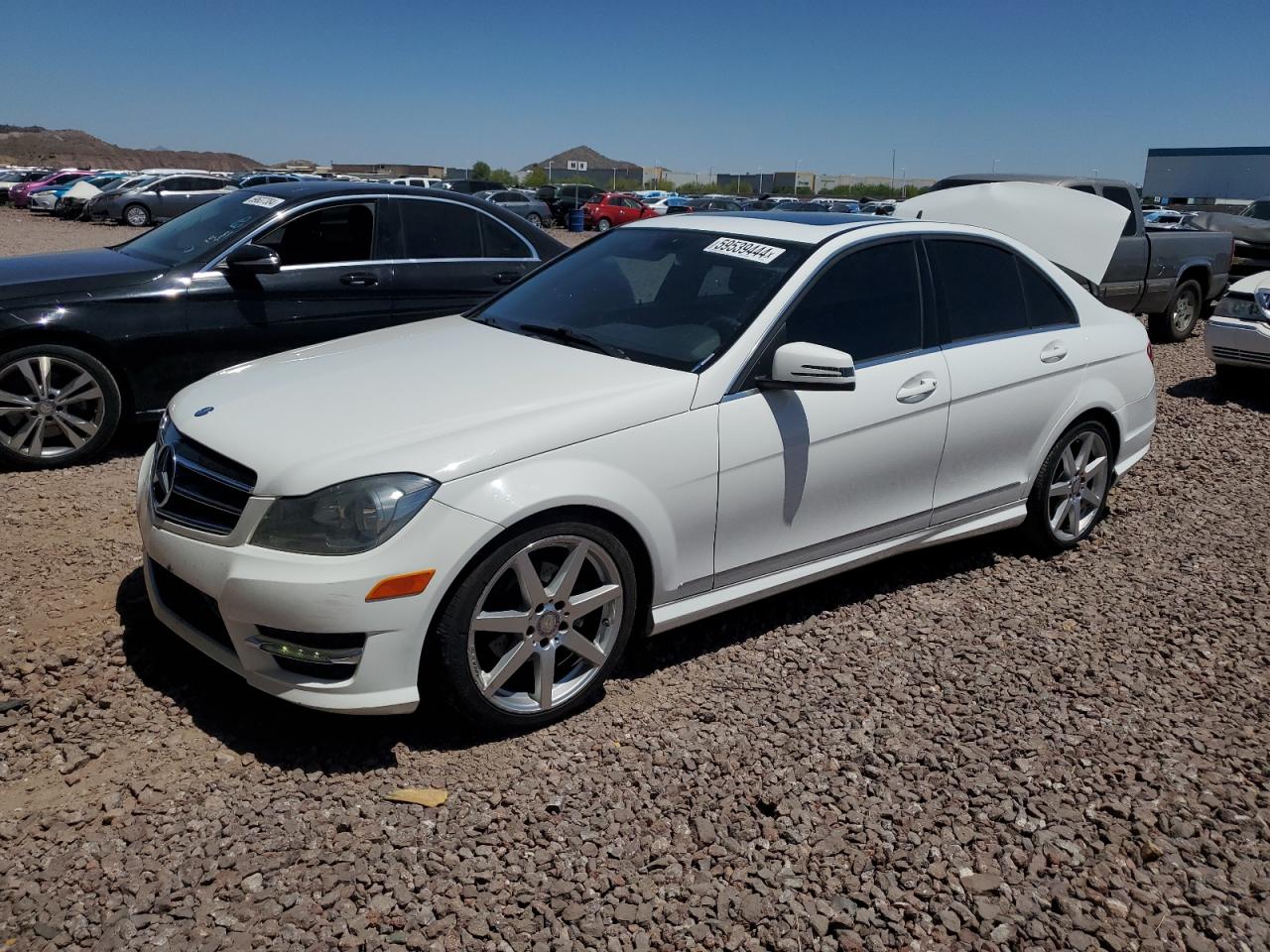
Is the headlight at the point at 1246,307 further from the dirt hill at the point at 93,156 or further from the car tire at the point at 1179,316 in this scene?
the dirt hill at the point at 93,156

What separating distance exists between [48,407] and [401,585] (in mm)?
3911

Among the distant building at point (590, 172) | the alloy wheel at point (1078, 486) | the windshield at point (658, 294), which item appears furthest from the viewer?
the distant building at point (590, 172)

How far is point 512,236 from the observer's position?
24.0 feet

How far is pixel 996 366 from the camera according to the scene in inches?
179

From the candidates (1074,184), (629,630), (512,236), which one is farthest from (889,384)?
(1074,184)

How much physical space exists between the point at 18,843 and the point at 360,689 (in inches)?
38.8

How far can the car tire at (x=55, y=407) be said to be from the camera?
5.70 m

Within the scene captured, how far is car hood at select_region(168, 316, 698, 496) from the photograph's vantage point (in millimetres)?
3113

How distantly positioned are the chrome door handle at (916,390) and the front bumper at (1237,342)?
19.2 ft

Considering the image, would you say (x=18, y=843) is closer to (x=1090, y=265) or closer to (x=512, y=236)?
(x=512, y=236)

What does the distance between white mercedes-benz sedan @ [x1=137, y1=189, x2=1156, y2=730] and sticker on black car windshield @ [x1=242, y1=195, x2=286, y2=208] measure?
257cm

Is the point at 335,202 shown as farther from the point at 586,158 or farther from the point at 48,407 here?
the point at 586,158

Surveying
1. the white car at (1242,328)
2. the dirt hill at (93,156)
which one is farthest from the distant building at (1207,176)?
the dirt hill at (93,156)

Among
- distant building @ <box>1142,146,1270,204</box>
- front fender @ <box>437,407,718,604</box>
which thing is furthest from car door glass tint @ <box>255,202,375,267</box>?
distant building @ <box>1142,146,1270,204</box>
